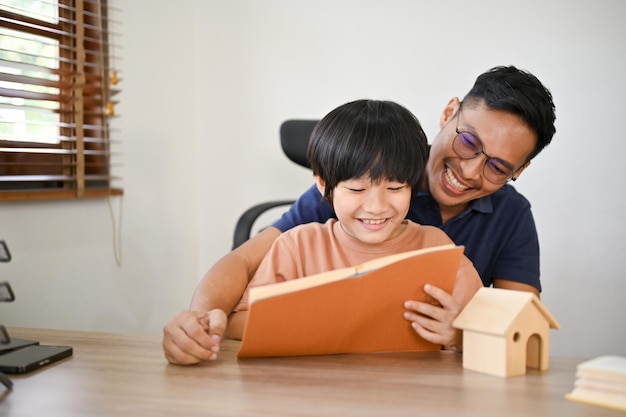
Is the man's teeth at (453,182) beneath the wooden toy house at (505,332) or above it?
above

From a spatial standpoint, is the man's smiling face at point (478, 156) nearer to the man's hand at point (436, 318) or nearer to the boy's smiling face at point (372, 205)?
the boy's smiling face at point (372, 205)

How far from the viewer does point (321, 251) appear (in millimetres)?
1253

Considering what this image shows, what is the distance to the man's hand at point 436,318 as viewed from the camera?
100 centimetres

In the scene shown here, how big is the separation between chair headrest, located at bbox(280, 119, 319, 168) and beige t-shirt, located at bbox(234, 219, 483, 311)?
0.91m

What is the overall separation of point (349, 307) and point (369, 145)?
38 centimetres

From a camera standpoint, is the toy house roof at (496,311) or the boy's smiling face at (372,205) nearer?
the toy house roof at (496,311)

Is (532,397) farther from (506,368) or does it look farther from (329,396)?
A: (329,396)

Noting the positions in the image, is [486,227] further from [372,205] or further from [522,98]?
[372,205]

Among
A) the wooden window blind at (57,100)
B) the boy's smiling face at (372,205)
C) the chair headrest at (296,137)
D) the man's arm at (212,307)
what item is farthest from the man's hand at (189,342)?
the chair headrest at (296,137)

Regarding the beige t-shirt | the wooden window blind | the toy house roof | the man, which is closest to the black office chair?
the man

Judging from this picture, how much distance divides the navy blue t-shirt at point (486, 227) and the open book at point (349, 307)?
0.66 m

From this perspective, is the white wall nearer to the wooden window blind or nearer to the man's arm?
the wooden window blind

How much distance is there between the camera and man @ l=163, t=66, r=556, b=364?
4.62 ft

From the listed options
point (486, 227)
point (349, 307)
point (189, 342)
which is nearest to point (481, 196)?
point (486, 227)
